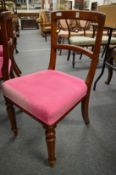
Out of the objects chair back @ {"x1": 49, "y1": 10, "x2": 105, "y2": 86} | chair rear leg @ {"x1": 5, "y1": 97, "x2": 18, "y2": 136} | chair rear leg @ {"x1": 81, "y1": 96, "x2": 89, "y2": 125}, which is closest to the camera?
chair back @ {"x1": 49, "y1": 10, "x2": 105, "y2": 86}

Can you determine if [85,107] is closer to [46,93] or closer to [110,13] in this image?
[46,93]

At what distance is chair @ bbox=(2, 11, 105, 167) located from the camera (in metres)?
0.88

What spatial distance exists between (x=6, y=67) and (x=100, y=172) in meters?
0.92

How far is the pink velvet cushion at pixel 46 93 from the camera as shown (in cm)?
87

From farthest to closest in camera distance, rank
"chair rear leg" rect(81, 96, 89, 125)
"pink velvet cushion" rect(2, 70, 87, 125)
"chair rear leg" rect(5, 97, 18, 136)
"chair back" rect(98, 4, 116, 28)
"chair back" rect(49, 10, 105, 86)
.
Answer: "chair back" rect(98, 4, 116, 28) < "chair rear leg" rect(81, 96, 89, 125) < "chair rear leg" rect(5, 97, 18, 136) < "chair back" rect(49, 10, 105, 86) < "pink velvet cushion" rect(2, 70, 87, 125)

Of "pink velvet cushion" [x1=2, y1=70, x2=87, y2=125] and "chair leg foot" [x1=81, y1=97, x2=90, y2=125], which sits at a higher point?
"pink velvet cushion" [x1=2, y1=70, x2=87, y2=125]

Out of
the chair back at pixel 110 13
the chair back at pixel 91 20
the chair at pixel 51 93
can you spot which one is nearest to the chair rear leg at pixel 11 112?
the chair at pixel 51 93

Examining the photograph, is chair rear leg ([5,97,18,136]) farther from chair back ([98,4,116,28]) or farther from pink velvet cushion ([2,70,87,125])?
chair back ([98,4,116,28])

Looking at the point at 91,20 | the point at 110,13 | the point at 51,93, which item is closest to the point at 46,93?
the point at 51,93

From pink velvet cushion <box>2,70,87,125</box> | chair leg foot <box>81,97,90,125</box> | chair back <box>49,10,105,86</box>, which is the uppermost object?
chair back <box>49,10,105,86</box>

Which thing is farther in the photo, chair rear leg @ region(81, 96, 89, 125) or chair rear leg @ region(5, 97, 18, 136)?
chair rear leg @ region(81, 96, 89, 125)

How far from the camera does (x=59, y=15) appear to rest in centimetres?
119

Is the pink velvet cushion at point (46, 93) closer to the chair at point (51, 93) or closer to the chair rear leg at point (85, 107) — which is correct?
the chair at point (51, 93)

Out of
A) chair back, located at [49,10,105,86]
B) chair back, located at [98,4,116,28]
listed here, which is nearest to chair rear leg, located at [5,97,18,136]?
chair back, located at [49,10,105,86]
